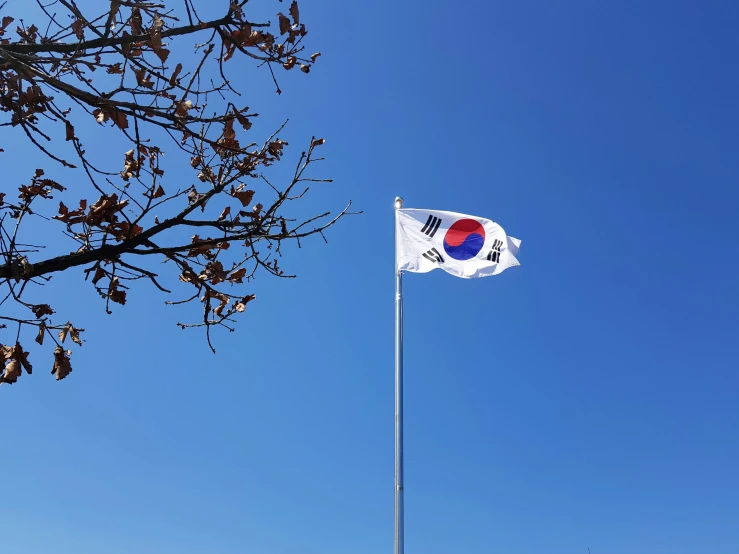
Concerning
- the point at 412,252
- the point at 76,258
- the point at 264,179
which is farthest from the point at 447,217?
the point at 76,258

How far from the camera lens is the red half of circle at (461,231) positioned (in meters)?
15.1

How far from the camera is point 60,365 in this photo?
11.2 feet

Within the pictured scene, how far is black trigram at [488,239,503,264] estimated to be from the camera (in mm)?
14961

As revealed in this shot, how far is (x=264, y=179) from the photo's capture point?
4.22m

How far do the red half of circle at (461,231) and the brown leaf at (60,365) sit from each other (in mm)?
12197

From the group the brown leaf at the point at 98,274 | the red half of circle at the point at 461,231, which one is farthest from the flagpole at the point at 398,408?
the brown leaf at the point at 98,274

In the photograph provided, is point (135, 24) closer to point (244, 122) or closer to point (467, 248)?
point (244, 122)

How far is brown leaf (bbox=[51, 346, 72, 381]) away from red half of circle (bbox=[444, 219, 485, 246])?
12197mm

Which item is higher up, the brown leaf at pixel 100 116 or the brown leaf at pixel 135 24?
the brown leaf at pixel 135 24

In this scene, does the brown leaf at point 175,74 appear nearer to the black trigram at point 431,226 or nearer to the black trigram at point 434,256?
the black trigram at point 434,256

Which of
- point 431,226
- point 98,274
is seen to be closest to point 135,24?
point 98,274

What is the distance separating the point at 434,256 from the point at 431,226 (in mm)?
818

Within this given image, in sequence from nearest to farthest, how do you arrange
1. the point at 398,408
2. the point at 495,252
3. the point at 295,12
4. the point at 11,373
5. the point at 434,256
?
the point at 11,373, the point at 295,12, the point at 398,408, the point at 434,256, the point at 495,252

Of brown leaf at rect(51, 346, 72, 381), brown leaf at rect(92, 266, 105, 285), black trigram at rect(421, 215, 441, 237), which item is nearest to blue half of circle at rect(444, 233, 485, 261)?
black trigram at rect(421, 215, 441, 237)
